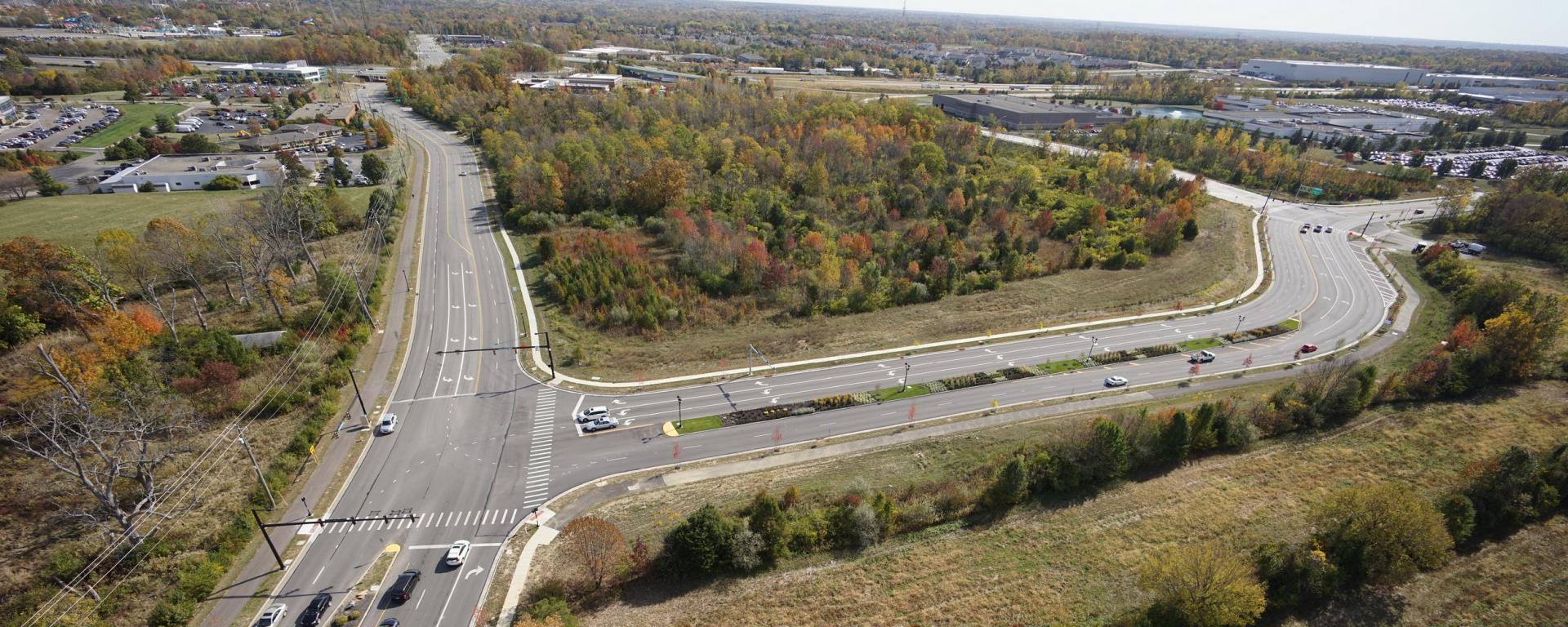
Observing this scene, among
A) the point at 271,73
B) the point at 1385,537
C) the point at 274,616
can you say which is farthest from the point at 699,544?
the point at 271,73

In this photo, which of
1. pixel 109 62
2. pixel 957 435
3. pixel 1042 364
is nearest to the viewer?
pixel 957 435

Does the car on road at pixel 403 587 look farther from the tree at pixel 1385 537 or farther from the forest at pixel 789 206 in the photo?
the tree at pixel 1385 537

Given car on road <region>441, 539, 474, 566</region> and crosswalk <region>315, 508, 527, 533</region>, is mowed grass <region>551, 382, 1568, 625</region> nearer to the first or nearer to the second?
crosswalk <region>315, 508, 527, 533</region>

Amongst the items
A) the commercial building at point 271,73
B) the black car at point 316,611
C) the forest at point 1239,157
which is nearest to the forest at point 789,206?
the forest at point 1239,157

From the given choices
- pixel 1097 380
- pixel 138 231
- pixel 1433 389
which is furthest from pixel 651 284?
pixel 1433 389

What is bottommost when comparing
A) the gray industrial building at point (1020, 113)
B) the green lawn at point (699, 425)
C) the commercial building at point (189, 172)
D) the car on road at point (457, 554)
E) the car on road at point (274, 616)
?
the car on road at point (274, 616)

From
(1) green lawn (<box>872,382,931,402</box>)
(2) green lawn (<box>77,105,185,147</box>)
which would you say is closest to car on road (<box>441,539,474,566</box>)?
(1) green lawn (<box>872,382,931,402</box>)

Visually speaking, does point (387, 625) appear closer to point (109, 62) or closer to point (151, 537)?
point (151, 537)
